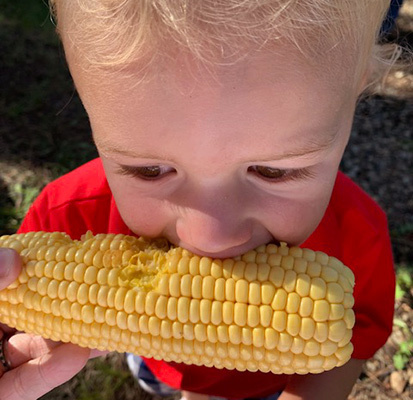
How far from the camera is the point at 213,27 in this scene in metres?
1.10

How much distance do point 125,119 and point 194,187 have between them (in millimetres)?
245

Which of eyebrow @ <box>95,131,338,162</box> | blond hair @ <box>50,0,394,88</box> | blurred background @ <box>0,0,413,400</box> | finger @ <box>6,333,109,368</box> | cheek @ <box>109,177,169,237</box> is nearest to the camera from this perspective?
blond hair @ <box>50,0,394,88</box>

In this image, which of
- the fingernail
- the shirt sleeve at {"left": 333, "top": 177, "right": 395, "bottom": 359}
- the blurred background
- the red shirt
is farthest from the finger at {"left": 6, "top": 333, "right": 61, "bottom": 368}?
the shirt sleeve at {"left": 333, "top": 177, "right": 395, "bottom": 359}

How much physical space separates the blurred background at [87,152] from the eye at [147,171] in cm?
204

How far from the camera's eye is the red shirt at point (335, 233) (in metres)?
2.03

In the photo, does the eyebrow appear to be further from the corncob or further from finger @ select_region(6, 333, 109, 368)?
finger @ select_region(6, 333, 109, 368)

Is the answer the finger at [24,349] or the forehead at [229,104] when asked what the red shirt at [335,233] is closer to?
the finger at [24,349]

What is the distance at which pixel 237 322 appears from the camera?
1433 millimetres

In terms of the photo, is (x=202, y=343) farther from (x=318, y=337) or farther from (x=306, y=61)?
(x=306, y=61)

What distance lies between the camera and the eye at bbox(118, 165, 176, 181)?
54.8 inches

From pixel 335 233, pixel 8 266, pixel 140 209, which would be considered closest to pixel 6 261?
pixel 8 266

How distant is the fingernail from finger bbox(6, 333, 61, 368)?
27.2 inches

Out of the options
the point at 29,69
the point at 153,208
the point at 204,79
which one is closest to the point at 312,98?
the point at 204,79

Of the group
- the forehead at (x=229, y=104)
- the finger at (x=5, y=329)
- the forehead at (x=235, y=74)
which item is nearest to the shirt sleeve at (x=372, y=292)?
the forehead at (x=229, y=104)
